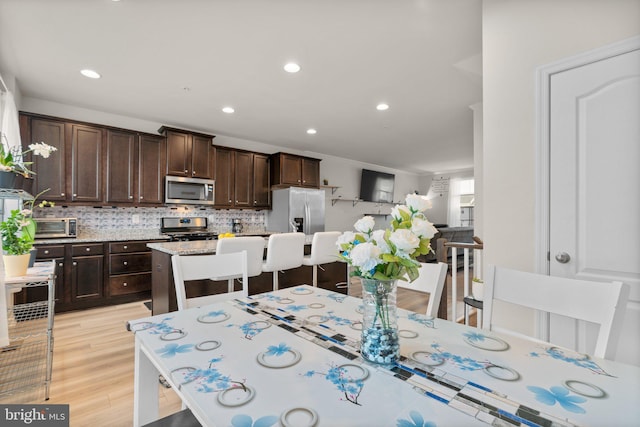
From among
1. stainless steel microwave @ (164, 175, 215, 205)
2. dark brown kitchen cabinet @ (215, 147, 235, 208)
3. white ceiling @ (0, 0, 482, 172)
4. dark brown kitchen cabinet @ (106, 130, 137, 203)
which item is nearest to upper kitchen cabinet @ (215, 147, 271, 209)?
dark brown kitchen cabinet @ (215, 147, 235, 208)

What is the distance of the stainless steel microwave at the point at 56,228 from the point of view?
3.48 metres

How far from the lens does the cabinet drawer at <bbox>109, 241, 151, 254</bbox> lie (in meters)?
3.80

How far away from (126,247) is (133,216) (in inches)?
28.9

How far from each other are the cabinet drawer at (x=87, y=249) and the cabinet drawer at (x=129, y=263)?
152mm

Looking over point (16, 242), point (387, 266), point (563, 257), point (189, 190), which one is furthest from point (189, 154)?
point (563, 257)

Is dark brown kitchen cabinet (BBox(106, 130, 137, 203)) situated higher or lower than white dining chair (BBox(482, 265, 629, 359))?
higher

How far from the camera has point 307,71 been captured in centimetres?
295

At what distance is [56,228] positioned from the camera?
3600mm

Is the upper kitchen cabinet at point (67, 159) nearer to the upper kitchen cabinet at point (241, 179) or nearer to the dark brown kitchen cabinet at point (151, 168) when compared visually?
the dark brown kitchen cabinet at point (151, 168)

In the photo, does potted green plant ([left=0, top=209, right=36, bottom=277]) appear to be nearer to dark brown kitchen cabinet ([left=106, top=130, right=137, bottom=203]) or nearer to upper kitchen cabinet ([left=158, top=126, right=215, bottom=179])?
dark brown kitchen cabinet ([left=106, top=130, right=137, bottom=203])

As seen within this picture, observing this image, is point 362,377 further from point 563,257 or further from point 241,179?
point 241,179

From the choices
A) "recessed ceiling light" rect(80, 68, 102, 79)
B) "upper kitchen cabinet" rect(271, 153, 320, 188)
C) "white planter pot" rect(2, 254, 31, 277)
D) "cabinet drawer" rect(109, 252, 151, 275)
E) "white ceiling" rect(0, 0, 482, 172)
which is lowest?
"cabinet drawer" rect(109, 252, 151, 275)

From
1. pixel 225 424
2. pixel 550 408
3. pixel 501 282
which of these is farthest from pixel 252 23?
pixel 550 408

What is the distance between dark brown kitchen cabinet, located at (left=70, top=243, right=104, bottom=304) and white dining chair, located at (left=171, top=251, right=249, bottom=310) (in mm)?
2872
